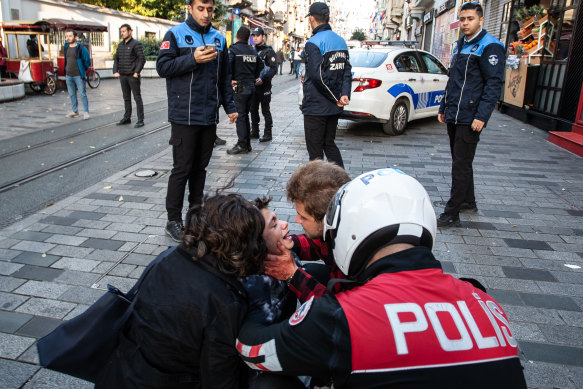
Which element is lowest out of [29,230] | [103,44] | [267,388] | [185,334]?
[29,230]

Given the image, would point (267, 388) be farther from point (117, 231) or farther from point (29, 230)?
point (29, 230)

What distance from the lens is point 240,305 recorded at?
1.54m

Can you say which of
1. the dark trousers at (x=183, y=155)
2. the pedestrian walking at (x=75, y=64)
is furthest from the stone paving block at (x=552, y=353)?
the pedestrian walking at (x=75, y=64)

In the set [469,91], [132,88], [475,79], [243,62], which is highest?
[243,62]

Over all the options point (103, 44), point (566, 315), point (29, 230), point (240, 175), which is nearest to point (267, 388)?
point (566, 315)

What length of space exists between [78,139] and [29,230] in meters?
4.51

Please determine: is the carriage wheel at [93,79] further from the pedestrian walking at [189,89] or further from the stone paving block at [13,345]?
the stone paving block at [13,345]

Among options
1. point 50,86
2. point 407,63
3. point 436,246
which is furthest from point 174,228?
point 50,86

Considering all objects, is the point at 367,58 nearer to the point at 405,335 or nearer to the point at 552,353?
the point at 552,353

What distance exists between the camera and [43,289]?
10.3 feet

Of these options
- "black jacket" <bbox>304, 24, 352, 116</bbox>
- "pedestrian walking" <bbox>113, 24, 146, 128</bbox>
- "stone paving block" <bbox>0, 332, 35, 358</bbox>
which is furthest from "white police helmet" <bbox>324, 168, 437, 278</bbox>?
"pedestrian walking" <bbox>113, 24, 146, 128</bbox>

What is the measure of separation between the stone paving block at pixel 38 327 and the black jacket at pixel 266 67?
6.07 m

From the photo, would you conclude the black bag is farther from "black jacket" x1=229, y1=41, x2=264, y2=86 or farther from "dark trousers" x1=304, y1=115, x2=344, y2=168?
"black jacket" x1=229, y1=41, x2=264, y2=86

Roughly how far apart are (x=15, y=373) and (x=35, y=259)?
1446mm
